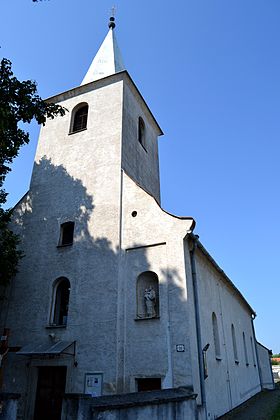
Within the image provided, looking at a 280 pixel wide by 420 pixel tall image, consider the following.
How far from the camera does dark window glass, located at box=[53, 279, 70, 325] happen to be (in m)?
12.7

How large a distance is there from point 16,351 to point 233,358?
397 inches

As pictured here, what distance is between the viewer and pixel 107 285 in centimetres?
1191

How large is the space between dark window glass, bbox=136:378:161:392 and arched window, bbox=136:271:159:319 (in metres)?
1.85

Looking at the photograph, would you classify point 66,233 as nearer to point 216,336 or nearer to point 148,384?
point 148,384

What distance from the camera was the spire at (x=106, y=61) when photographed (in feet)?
63.8

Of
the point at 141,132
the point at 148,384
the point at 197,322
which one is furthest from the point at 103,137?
the point at 148,384

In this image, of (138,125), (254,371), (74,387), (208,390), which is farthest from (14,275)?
(254,371)

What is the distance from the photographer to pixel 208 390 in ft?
36.2

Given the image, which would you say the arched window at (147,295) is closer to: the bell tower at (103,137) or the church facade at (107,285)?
the church facade at (107,285)

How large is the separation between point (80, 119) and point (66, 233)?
258 inches

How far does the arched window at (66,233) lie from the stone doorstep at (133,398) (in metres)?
7.75

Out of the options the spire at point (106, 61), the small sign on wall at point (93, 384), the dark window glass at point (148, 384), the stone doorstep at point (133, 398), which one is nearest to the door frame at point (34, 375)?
the small sign on wall at point (93, 384)

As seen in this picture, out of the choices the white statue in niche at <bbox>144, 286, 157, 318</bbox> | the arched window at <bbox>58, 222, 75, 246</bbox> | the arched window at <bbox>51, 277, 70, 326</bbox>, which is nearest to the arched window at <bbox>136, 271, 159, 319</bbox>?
the white statue in niche at <bbox>144, 286, 157, 318</bbox>

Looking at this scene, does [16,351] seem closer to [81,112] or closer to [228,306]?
[228,306]
